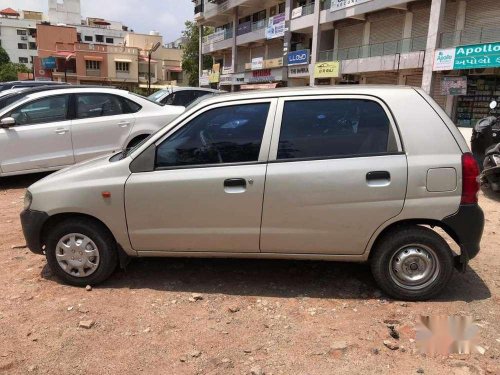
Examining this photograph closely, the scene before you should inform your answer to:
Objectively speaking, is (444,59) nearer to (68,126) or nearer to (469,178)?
→ (68,126)

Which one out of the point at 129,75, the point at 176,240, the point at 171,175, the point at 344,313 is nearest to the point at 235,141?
the point at 171,175

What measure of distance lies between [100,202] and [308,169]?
5.56 feet

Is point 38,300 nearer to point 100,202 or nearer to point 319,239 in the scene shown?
point 100,202

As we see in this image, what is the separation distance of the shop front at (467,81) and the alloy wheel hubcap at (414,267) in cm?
1941

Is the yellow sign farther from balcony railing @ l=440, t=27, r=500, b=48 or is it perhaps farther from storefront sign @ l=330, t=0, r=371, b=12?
balcony railing @ l=440, t=27, r=500, b=48

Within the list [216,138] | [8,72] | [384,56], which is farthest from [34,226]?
[8,72]

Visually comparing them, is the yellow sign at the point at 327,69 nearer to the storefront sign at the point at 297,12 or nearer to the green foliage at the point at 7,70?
the storefront sign at the point at 297,12

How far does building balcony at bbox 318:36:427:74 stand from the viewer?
24.5 meters

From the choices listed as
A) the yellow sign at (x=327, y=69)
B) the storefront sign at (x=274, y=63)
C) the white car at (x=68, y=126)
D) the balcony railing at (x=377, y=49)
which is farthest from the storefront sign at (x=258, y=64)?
the white car at (x=68, y=126)

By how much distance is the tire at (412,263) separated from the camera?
11.7 feet

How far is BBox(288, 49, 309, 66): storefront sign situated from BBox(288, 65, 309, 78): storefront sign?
1.10 feet

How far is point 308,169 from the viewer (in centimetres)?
355

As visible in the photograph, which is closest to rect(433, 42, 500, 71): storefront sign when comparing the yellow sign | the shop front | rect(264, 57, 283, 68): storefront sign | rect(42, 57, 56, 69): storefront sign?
the shop front

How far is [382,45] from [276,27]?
40.7 feet
